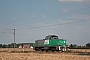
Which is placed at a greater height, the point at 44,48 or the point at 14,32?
the point at 14,32

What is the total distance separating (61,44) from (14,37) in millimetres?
20756

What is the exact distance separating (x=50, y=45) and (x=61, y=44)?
3.02 meters

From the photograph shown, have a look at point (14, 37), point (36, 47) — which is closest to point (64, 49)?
point (36, 47)

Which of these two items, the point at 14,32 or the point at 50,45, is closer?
the point at 50,45

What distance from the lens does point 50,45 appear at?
58344 millimetres

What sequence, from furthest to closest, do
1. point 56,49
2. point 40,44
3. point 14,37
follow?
point 14,37, point 40,44, point 56,49

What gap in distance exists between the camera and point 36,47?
208 ft

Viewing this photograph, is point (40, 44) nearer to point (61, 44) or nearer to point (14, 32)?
point (61, 44)

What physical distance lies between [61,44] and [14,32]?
22.6 metres

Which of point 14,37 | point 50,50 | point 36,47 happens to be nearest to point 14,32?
point 14,37

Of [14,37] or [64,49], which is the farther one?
[14,37]

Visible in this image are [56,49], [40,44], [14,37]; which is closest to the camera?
[56,49]

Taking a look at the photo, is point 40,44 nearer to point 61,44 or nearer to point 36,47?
point 36,47

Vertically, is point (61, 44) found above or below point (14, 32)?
below
